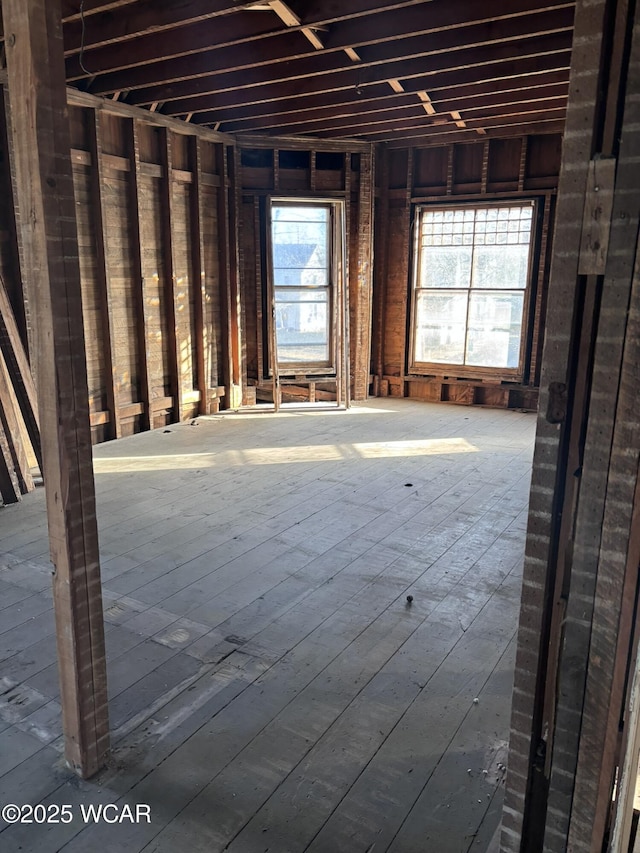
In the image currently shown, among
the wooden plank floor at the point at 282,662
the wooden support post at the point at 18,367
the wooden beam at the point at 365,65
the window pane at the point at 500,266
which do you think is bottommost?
the wooden plank floor at the point at 282,662

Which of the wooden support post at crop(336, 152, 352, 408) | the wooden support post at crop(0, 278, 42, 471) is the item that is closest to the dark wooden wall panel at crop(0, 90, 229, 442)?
the wooden support post at crop(0, 278, 42, 471)

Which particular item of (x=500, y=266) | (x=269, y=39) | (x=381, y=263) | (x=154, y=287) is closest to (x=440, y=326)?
(x=500, y=266)

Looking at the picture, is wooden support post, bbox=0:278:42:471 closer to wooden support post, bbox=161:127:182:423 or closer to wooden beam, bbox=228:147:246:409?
wooden support post, bbox=161:127:182:423

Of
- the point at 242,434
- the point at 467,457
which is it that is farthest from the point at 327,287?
the point at 467,457

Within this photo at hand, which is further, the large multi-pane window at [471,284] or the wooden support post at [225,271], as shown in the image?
the large multi-pane window at [471,284]

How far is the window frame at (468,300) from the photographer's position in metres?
7.41

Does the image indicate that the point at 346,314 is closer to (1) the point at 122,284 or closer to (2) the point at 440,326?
(2) the point at 440,326

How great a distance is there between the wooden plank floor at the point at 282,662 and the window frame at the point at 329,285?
2.90 meters

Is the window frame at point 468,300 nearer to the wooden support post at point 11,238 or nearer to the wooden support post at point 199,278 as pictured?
the wooden support post at point 199,278

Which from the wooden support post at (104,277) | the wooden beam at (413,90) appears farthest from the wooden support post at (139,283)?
the wooden beam at (413,90)

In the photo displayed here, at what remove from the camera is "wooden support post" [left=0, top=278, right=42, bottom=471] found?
15.3 feet

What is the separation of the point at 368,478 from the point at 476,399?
139 inches

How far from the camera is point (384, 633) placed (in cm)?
286

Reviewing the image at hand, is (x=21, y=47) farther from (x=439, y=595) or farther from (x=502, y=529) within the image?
(x=502, y=529)
